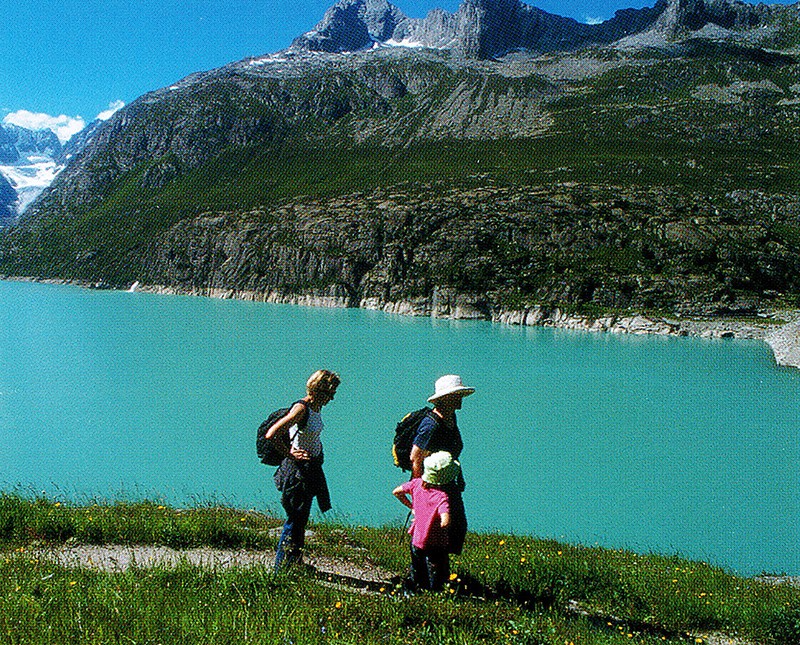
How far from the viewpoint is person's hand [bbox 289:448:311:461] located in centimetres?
614

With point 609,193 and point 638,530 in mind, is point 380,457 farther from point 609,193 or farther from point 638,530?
point 609,193

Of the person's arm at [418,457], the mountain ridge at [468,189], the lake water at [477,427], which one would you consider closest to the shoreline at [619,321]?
the mountain ridge at [468,189]

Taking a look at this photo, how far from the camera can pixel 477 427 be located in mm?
26062

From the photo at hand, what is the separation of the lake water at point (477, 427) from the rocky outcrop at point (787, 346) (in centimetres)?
134

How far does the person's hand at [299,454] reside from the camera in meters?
6.14

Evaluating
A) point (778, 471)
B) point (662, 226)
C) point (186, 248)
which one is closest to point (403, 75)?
point (186, 248)

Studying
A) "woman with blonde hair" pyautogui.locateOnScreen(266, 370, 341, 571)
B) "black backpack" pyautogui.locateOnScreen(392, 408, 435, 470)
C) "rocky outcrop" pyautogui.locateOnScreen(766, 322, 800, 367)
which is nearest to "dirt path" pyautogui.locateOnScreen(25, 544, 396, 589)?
"woman with blonde hair" pyautogui.locateOnScreen(266, 370, 341, 571)

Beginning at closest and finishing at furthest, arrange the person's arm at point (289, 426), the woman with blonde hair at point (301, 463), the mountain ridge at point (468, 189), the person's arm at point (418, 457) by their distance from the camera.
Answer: the person's arm at point (418, 457) < the person's arm at point (289, 426) < the woman with blonde hair at point (301, 463) < the mountain ridge at point (468, 189)

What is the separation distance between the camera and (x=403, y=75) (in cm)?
Answer: 19888

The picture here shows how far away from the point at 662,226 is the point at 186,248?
86.9 m

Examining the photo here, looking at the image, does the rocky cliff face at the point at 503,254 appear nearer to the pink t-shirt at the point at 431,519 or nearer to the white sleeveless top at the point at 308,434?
the white sleeveless top at the point at 308,434

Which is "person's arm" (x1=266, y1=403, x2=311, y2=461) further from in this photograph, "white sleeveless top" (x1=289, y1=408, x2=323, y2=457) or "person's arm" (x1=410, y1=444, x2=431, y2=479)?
"person's arm" (x1=410, y1=444, x2=431, y2=479)

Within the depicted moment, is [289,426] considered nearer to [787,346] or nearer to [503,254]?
[787,346]

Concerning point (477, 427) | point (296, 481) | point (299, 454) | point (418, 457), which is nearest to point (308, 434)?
point (299, 454)
